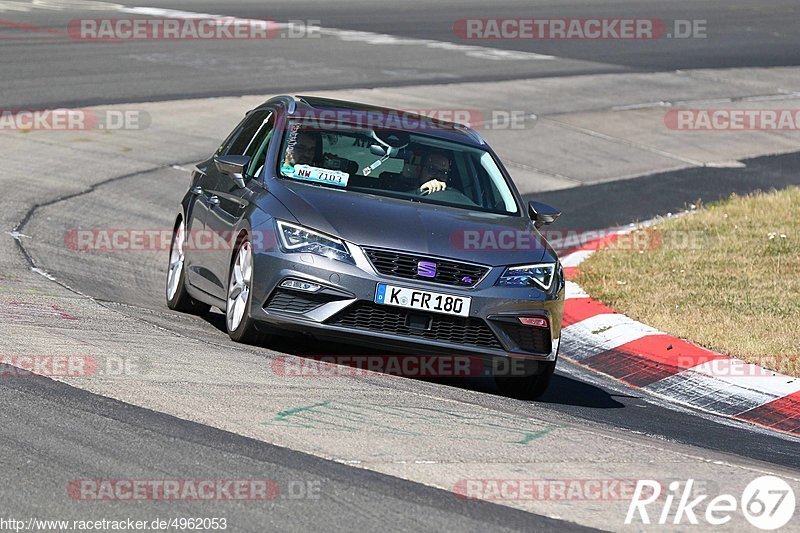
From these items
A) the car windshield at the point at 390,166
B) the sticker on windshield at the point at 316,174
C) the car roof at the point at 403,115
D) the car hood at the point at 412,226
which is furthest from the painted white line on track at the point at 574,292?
the sticker on windshield at the point at 316,174

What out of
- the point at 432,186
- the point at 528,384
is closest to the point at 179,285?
the point at 432,186

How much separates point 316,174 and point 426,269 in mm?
1276

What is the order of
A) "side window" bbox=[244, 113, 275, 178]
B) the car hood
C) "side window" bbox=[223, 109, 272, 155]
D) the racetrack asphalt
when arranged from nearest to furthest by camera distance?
the racetrack asphalt < the car hood < "side window" bbox=[244, 113, 275, 178] < "side window" bbox=[223, 109, 272, 155]

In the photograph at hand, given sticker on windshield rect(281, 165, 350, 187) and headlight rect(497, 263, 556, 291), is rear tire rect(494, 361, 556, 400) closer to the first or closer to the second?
headlight rect(497, 263, 556, 291)

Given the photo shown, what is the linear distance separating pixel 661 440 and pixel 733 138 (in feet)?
49.1

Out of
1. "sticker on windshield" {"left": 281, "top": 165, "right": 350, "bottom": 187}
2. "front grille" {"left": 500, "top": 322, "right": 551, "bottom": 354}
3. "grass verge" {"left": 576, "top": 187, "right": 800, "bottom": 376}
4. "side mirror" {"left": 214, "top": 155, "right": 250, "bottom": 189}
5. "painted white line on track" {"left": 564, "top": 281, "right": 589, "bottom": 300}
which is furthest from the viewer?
"painted white line on track" {"left": 564, "top": 281, "right": 589, "bottom": 300}

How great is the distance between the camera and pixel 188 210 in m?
9.76

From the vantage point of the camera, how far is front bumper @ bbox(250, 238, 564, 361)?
7.70 m

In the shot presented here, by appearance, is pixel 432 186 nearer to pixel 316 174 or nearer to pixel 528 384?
pixel 316 174

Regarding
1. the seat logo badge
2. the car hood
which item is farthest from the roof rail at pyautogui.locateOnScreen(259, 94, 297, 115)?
the seat logo badge

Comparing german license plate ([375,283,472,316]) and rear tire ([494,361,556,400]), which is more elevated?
german license plate ([375,283,472,316])

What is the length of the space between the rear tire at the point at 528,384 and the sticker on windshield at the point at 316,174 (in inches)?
61.9

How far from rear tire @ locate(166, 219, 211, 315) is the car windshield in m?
1.37

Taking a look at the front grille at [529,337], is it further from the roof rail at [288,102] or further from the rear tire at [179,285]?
the rear tire at [179,285]
